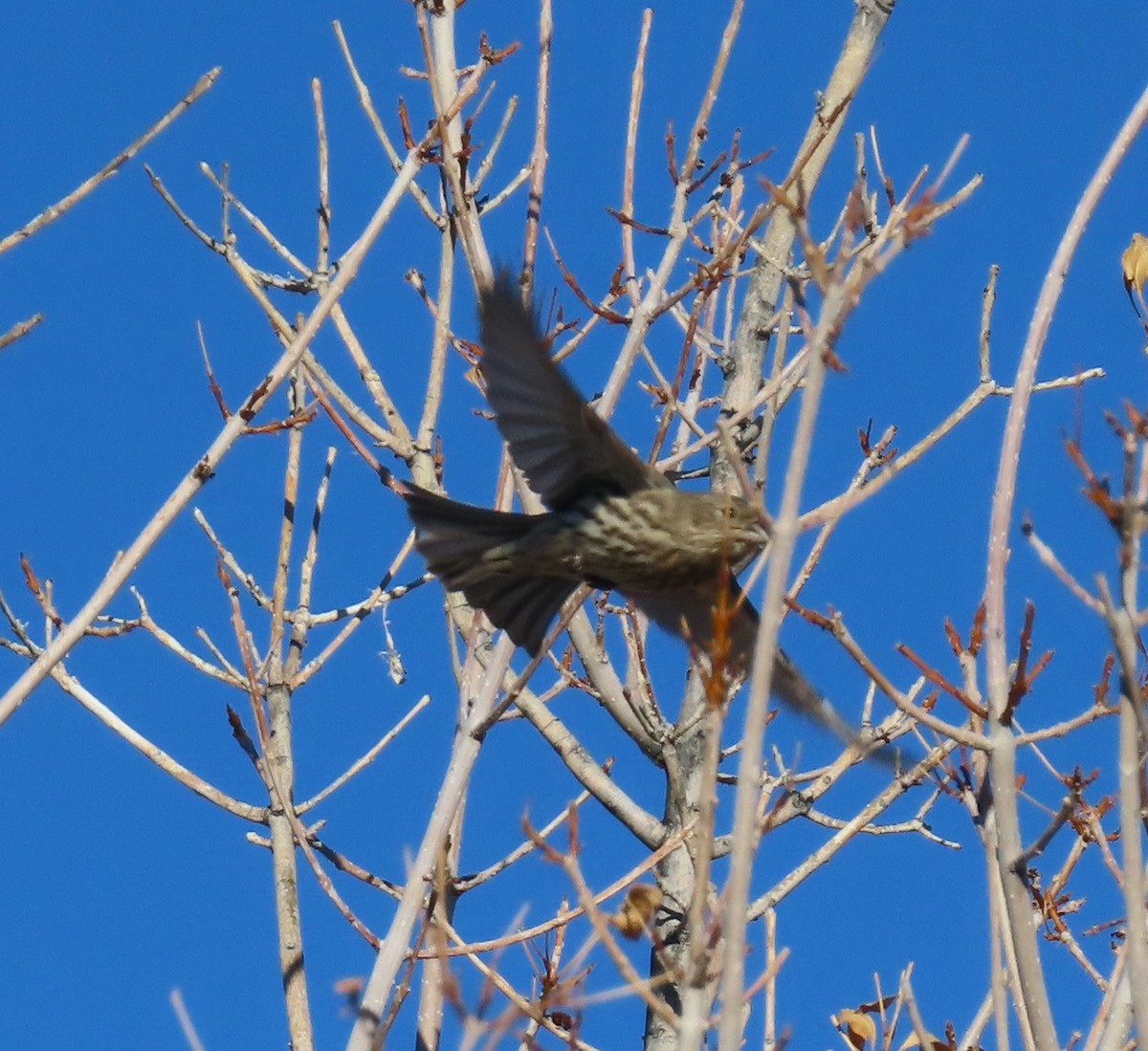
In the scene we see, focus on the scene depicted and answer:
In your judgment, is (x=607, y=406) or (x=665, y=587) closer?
(x=607, y=406)

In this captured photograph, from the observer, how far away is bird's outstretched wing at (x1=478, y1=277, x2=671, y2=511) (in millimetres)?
4418

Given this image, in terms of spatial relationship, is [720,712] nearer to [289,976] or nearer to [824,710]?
[289,976]

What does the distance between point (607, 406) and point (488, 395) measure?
550mm

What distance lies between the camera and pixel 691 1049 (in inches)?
88.5

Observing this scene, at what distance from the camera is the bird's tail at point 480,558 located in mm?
4855

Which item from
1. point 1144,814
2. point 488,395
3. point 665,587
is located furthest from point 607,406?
point 1144,814

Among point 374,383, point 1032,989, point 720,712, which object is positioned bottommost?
point 1032,989

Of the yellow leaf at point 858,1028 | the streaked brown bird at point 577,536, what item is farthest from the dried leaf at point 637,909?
the streaked brown bird at point 577,536

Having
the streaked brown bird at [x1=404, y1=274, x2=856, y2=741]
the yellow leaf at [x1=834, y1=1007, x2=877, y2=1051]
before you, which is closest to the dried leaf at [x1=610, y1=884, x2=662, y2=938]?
the yellow leaf at [x1=834, y1=1007, x2=877, y2=1051]

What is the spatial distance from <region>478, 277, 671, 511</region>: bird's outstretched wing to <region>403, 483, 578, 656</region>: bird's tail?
183 millimetres

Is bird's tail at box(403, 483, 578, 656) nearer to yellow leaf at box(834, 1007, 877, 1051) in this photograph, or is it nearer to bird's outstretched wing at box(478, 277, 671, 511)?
bird's outstretched wing at box(478, 277, 671, 511)

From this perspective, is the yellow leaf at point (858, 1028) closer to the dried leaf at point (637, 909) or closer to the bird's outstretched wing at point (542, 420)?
the dried leaf at point (637, 909)

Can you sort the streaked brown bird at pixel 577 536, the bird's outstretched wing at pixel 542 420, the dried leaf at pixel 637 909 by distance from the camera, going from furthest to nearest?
1. the streaked brown bird at pixel 577 536
2. the bird's outstretched wing at pixel 542 420
3. the dried leaf at pixel 637 909

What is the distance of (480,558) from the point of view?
5016 millimetres
